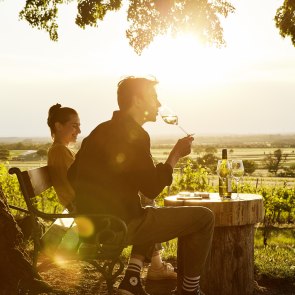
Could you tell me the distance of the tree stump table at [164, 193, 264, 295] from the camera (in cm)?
500

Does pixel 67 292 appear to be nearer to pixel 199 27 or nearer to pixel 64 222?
pixel 64 222

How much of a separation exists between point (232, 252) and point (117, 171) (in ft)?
5.85

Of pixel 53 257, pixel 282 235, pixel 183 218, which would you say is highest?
pixel 183 218

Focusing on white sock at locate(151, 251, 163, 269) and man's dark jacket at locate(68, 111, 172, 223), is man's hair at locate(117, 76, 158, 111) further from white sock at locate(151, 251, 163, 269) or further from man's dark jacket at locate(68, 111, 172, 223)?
white sock at locate(151, 251, 163, 269)

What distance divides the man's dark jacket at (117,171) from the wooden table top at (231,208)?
1.03m

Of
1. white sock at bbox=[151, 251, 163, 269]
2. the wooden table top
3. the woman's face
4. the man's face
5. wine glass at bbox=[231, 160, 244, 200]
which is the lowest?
white sock at bbox=[151, 251, 163, 269]

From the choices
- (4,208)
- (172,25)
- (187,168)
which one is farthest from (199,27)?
(4,208)

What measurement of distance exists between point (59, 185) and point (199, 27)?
6708mm

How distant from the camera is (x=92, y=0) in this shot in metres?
10.3

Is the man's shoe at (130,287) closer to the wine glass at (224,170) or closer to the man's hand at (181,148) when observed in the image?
the man's hand at (181,148)

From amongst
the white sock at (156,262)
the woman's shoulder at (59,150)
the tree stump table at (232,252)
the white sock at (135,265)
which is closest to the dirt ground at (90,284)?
the white sock at (156,262)

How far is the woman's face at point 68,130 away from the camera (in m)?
5.30

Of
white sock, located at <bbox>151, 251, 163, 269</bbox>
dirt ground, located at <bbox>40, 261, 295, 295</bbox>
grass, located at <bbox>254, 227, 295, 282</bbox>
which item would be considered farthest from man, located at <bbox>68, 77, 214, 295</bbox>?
grass, located at <bbox>254, 227, 295, 282</bbox>

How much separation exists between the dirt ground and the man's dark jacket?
1.66 m
